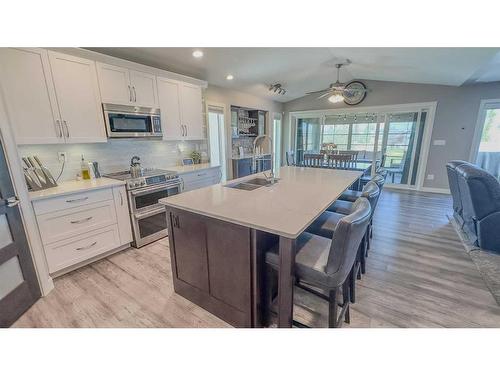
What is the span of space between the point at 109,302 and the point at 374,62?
4.97m

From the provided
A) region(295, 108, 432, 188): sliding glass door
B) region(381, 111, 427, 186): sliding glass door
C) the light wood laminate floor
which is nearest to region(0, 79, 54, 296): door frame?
the light wood laminate floor

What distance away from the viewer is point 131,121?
2.73 meters

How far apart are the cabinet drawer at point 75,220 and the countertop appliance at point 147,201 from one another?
0.78 ft

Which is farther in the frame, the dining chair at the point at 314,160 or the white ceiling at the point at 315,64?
the dining chair at the point at 314,160

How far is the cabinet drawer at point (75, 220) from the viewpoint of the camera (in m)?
1.99

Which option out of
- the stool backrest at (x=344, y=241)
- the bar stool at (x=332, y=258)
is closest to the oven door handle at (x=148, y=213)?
the bar stool at (x=332, y=258)

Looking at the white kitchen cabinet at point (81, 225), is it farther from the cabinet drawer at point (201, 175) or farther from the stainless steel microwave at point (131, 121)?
the cabinet drawer at point (201, 175)

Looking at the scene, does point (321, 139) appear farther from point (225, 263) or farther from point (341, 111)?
point (225, 263)

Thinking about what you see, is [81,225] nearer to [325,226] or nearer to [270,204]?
[270,204]

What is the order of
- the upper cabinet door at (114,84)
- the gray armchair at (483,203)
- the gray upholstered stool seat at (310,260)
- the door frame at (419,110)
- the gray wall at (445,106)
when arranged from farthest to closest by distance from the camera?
the door frame at (419,110), the gray wall at (445,106), the upper cabinet door at (114,84), the gray armchair at (483,203), the gray upholstered stool seat at (310,260)

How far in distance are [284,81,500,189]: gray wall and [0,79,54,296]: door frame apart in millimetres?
6451

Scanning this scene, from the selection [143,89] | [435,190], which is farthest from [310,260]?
[435,190]

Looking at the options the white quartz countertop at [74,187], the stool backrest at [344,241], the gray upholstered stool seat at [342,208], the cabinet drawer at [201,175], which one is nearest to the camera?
the stool backrest at [344,241]
